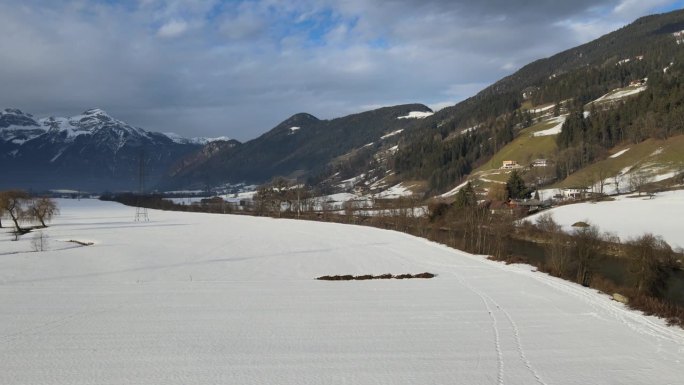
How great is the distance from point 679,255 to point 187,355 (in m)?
54.5

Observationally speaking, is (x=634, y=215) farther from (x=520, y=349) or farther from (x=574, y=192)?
(x=520, y=349)

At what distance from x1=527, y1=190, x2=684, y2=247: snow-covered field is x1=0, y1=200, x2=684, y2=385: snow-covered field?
139 feet

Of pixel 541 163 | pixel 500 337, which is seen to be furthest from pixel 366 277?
pixel 541 163

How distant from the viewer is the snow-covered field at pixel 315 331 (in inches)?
567

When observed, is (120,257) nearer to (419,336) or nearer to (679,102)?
(419,336)

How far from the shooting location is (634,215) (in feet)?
273

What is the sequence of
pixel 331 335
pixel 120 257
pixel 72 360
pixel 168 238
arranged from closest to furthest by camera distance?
pixel 72 360
pixel 331 335
pixel 120 257
pixel 168 238

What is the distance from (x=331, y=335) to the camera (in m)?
18.5

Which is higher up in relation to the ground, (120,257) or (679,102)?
(679,102)

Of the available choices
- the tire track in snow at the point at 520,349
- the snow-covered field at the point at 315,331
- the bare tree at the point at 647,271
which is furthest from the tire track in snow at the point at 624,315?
the bare tree at the point at 647,271

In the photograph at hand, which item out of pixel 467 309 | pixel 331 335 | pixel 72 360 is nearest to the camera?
pixel 72 360

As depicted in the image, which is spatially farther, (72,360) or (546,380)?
(72,360)

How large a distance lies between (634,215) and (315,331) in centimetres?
8283

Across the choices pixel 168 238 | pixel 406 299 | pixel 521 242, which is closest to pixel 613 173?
pixel 521 242
